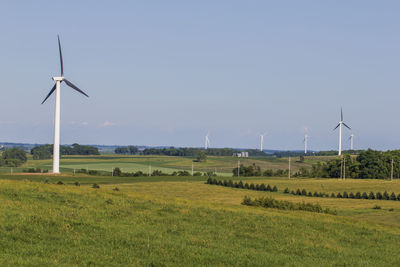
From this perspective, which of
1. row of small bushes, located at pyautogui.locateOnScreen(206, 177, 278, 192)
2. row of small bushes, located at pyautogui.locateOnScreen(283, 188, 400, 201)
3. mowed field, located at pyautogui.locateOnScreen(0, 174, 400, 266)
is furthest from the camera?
row of small bushes, located at pyautogui.locateOnScreen(206, 177, 278, 192)

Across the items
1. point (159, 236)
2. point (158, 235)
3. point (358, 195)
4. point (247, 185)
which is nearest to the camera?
point (159, 236)

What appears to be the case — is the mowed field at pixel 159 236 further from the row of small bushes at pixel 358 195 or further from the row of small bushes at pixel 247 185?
the row of small bushes at pixel 247 185

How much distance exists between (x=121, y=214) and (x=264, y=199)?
85.1 feet

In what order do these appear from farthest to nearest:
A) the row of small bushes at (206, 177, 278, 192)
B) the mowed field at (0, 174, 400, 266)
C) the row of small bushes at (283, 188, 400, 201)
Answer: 1. the row of small bushes at (206, 177, 278, 192)
2. the row of small bushes at (283, 188, 400, 201)
3. the mowed field at (0, 174, 400, 266)

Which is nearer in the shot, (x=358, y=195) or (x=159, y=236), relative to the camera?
(x=159, y=236)

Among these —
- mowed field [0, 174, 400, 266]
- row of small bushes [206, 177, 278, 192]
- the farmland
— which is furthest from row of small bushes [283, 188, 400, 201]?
the farmland

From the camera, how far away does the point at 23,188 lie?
40625 mm

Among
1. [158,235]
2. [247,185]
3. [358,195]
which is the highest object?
[158,235]

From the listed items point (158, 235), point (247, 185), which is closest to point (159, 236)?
point (158, 235)

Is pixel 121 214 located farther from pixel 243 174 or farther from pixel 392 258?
pixel 243 174

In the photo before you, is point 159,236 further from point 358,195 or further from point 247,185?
point 247,185

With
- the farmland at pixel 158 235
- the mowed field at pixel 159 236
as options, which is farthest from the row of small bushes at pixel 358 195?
the farmland at pixel 158 235

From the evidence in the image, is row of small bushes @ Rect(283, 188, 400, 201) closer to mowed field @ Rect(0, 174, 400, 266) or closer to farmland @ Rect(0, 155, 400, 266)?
mowed field @ Rect(0, 174, 400, 266)

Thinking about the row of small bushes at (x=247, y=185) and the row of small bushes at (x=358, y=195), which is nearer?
the row of small bushes at (x=358, y=195)
